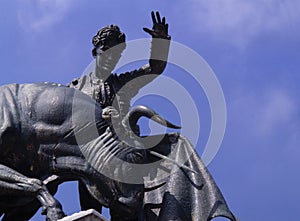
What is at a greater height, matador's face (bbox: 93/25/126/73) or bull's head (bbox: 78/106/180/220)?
matador's face (bbox: 93/25/126/73)

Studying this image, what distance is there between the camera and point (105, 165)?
1009cm

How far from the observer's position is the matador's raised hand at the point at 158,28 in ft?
37.7

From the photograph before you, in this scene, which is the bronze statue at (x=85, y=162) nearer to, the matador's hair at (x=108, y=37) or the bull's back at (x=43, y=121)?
the bull's back at (x=43, y=121)

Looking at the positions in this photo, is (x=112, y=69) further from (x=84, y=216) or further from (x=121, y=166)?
(x=84, y=216)

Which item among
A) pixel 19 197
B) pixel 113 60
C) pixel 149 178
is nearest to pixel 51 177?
pixel 19 197

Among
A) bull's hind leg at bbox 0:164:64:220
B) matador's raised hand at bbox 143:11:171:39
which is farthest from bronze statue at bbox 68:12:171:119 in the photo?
bull's hind leg at bbox 0:164:64:220

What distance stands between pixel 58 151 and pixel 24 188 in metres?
0.66

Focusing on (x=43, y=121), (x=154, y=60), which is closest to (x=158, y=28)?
(x=154, y=60)

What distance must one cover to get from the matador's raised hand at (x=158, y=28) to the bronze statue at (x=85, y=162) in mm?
1209

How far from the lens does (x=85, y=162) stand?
10211 millimetres

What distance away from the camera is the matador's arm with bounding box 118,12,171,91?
1152cm

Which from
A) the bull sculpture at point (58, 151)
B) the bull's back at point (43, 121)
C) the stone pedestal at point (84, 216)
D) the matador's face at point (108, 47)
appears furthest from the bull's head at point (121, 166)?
the matador's face at point (108, 47)

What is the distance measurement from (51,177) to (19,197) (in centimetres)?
45

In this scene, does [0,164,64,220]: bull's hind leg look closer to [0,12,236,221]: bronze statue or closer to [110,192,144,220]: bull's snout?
[0,12,236,221]: bronze statue
